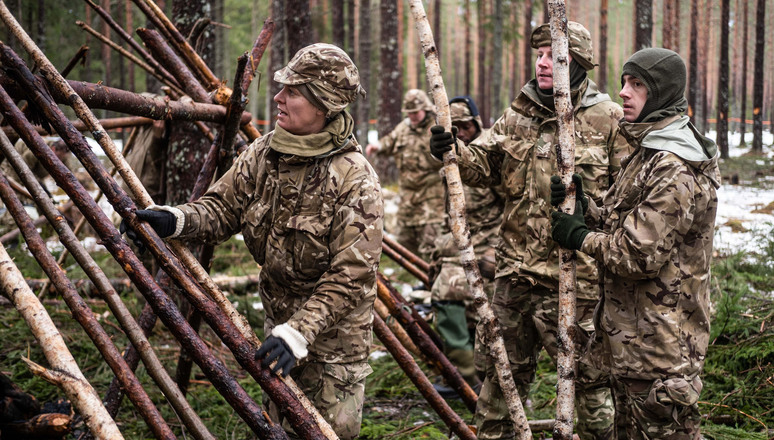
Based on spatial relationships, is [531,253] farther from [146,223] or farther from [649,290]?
[146,223]

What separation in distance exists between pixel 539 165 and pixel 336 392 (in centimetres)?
185

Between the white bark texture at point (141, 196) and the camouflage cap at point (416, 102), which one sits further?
the camouflage cap at point (416, 102)

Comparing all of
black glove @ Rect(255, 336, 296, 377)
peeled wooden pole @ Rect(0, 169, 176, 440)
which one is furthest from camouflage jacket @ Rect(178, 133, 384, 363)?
peeled wooden pole @ Rect(0, 169, 176, 440)

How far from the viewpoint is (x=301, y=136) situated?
2971 mm

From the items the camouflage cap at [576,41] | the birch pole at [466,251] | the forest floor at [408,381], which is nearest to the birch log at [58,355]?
the forest floor at [408,381]

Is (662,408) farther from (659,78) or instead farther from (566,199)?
(659,78)

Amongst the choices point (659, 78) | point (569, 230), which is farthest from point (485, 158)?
point (659, 78)

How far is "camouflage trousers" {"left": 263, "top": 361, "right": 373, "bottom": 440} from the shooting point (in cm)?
303

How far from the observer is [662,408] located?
2914 millimetres

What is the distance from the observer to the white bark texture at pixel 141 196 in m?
2.78

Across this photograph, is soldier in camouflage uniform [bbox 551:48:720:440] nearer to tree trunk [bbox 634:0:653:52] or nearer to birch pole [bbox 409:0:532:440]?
birch pole [bbox 409:0:532:440]

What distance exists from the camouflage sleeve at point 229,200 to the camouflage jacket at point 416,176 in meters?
5.38

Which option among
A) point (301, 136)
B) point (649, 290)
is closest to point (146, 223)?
point (301, 136)

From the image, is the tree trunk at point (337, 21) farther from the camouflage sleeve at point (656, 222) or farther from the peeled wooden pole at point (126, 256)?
the camouflage sleeve at point (656, 222)
